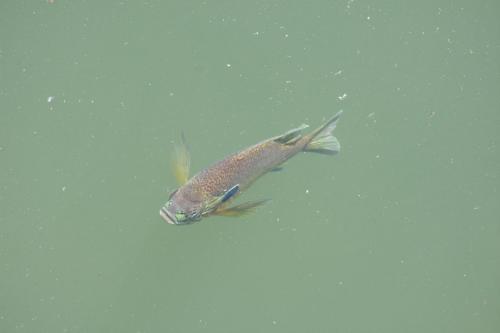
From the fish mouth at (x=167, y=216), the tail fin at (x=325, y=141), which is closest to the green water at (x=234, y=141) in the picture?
the tail fin at (x=325, y=141)

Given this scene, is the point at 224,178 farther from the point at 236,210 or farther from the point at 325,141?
the point at 325,141

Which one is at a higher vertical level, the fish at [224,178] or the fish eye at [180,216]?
the fish at [224,178]

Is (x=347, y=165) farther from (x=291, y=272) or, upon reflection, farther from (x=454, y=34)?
(x=454, y=34)

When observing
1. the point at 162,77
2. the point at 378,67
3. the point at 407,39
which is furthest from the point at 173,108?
the point at 407,39

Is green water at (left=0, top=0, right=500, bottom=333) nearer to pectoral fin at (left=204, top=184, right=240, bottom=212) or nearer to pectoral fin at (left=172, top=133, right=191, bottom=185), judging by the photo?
pectoral fin at (left=172, top=133, right=191, bottom=185)

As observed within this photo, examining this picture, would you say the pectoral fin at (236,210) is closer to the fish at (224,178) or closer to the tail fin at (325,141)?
the fish at (224,178)

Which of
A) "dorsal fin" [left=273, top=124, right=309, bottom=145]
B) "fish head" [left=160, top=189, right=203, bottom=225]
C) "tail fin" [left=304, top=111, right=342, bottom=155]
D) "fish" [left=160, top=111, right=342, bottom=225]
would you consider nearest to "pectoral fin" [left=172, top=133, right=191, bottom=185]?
"fish" [left=160, top=111, right=342, bottom=225]
